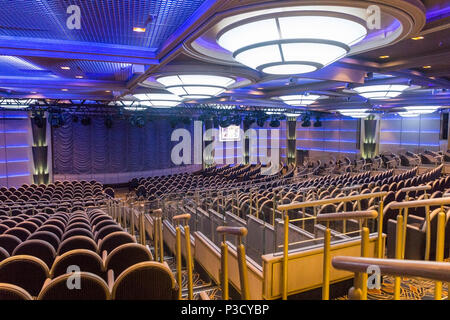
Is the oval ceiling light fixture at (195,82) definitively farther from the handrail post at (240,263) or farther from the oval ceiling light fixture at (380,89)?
the handrail post at (240,263)

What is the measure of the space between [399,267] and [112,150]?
2159cm

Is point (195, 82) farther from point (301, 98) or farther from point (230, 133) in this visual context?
point (230, 133)

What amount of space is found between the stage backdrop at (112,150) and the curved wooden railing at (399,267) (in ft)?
65.3

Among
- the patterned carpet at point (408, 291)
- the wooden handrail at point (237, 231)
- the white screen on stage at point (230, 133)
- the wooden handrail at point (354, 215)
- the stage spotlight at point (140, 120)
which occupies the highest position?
the stage spotlight at point (140, 120)

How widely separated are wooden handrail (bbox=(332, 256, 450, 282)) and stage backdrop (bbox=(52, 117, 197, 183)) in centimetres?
1991

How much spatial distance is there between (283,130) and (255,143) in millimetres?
2701

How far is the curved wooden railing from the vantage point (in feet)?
3.27

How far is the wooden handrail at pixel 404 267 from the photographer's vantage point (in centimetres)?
100

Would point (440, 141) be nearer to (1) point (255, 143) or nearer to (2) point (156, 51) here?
(1) point (255, 143)

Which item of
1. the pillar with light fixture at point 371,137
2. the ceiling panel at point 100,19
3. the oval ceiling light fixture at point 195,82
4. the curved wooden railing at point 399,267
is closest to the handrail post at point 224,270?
the curved wooden railing at point 399,267

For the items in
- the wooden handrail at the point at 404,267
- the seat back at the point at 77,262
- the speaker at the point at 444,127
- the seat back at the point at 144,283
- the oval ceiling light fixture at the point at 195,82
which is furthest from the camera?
the speaker at the point at 444,127

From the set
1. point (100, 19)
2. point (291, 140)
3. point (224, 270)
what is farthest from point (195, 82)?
point (291, 140)

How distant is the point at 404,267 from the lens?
108cm

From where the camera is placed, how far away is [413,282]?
3.85 m
